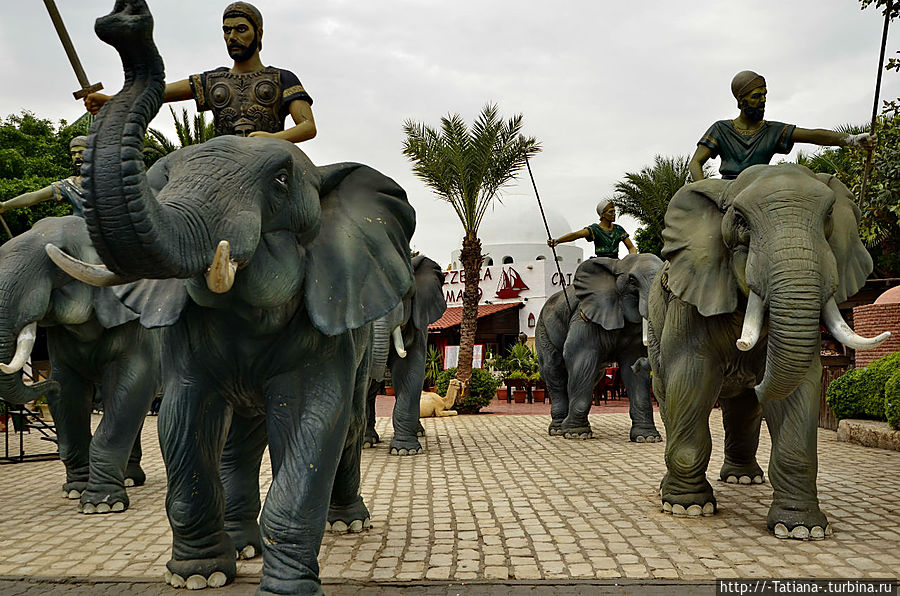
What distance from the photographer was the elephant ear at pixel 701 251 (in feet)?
17.9

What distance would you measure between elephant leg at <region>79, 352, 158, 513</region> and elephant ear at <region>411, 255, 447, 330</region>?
4.34 meters

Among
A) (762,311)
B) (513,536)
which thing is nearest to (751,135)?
(762,311)

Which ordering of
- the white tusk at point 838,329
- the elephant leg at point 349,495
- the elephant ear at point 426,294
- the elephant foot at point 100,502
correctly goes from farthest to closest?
the elephant ear at point 426,294 → the elephant foot at point 100,502 → the elephant leg at point 349,495 → the white tusk at point 838,329

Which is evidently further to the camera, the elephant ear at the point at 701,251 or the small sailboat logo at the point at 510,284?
the small sailboat logo at the point at 510,284

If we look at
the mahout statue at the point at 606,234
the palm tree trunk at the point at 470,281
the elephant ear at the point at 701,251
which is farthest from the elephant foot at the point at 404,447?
the palm tree trunk at the point at 470,281

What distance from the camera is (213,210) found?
3018 millimetres

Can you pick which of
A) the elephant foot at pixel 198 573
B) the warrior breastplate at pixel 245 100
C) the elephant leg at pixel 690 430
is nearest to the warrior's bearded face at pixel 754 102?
the elephant leg at pixel 690 430

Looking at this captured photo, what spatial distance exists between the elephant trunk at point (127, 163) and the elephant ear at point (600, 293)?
9179 millimetres

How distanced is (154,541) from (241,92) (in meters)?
2.96

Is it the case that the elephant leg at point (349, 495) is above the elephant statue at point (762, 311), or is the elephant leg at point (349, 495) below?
below

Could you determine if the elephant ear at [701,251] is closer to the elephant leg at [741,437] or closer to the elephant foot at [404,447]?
the elephant leg at [741,437]

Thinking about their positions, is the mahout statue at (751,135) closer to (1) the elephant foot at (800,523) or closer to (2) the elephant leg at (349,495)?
(1) the elephant foot at (800,523)

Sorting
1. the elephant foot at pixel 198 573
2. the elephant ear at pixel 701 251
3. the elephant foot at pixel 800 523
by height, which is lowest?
Result: the elephant foot at pixel 198 573

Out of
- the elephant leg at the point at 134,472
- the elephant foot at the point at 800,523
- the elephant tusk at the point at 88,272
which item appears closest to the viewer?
the elephant tusk at the point at 88,272
